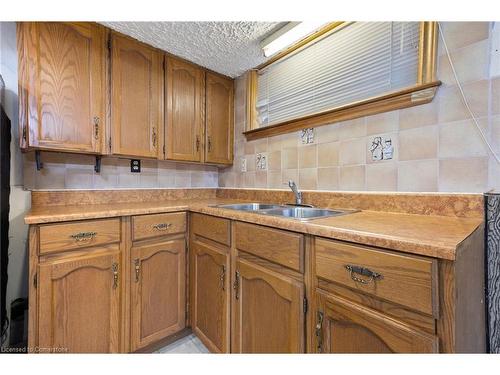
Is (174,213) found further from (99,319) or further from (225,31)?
(225,31)

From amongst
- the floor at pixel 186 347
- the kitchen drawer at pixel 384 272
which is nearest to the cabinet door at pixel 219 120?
the floor at pixel 186 347

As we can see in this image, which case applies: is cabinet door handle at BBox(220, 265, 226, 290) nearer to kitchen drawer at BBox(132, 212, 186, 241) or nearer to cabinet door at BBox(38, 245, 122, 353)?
kitchen drawer at BBox(132, 212, 186, 241)

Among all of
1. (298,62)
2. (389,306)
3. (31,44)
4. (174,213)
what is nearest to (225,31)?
(298,62)

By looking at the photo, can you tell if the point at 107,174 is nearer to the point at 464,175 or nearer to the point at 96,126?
the point at 96,126

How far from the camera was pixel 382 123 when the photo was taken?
1.22 metres

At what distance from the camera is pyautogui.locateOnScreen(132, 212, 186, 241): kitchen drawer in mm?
1303

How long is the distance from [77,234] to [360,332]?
4.20 ft

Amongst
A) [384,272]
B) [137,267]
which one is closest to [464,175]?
[384,272]

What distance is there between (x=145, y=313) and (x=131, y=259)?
0.34 meters

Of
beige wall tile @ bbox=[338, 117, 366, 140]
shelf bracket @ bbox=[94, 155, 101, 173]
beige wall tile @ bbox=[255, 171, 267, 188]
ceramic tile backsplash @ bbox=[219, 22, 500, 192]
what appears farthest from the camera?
beige wall tile @ bbox=[255, 171, 267, 188]

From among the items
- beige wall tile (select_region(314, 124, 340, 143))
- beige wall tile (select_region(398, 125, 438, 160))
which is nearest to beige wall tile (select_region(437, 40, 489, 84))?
beige wall tile (select_region(398, 125, 438, 160))

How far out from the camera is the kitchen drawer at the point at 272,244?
881 mm

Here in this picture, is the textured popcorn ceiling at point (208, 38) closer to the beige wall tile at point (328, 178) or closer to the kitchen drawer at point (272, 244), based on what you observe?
the beige wall tile at point (328, 178)

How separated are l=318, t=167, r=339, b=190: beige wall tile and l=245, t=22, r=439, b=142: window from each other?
300mm
